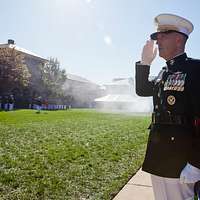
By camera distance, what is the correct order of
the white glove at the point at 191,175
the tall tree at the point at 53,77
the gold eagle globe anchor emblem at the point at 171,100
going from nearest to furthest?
1. the white glove at the point at 191,175
2. the gold eagle globe anchor emblem at the point at 171,100
3. the tall tree at the point at 53,77

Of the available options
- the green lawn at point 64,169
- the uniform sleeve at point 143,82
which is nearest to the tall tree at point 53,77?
the green lawn at point 64,169

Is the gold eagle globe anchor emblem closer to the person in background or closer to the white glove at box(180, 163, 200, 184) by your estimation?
the person in background

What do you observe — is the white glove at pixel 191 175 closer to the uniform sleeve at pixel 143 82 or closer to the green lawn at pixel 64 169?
the uniform sleeve at pixel 143 82

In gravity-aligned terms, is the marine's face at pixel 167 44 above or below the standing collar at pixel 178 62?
above

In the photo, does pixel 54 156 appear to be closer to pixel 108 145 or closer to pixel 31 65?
pixel 108 145

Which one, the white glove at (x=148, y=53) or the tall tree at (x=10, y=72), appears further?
the tall tree at (x=10, y=72)

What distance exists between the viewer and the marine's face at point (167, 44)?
2.32 m

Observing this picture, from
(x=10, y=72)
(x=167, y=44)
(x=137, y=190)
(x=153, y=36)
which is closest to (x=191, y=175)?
(x=167, y=44)

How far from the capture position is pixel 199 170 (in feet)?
6.98

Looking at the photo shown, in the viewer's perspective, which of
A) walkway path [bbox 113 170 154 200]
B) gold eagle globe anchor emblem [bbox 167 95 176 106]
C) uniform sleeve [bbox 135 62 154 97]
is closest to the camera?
gold eagle globe anchor emblem [bbox 167 95 176 106]

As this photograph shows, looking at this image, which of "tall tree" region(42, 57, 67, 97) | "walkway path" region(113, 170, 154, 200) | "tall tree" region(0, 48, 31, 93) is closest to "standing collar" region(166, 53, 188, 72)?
"walkway path" region(113, 170, 154, 200)

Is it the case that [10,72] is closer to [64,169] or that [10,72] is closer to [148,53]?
[64,169]

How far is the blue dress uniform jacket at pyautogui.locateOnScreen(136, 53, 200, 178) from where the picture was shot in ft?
7.14

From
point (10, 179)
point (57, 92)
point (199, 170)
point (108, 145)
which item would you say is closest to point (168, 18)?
point (199, 170)
